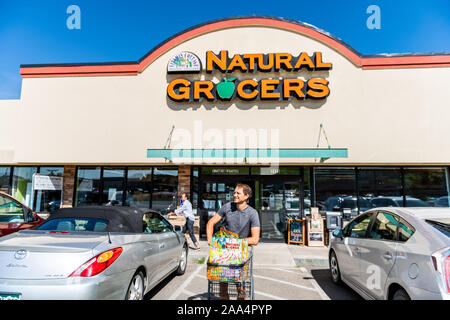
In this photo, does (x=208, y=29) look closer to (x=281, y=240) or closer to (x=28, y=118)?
(x=28, y=118)

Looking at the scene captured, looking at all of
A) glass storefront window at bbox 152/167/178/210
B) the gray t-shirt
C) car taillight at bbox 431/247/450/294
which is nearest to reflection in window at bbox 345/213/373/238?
car taillight at bbox 431/247/450/294

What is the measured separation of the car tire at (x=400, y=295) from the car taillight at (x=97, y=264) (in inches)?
127

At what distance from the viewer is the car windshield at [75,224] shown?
396 cm

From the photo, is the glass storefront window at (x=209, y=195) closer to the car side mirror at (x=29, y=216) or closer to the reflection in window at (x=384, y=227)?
the car side mirror at (x=29, y=216)

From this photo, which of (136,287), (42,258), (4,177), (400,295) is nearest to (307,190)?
(400,295)

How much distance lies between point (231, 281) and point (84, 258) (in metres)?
1.64

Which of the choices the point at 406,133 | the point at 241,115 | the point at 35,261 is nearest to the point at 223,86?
the point at 241,115

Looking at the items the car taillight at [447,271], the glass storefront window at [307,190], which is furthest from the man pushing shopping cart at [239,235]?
the glass storefront window at [307,190]

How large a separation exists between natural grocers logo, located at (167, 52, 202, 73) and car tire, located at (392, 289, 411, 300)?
8907mm

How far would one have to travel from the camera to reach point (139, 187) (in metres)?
10.7

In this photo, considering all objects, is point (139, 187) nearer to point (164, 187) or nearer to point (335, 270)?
point (164, 187)

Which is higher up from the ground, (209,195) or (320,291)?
(209,195)

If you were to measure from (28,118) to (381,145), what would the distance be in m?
12.8

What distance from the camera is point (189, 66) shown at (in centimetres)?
1004
